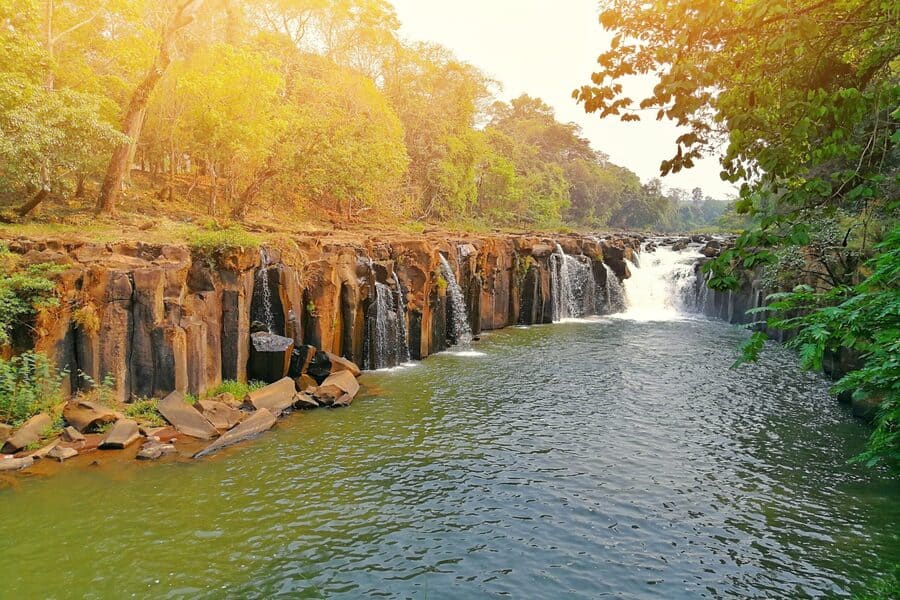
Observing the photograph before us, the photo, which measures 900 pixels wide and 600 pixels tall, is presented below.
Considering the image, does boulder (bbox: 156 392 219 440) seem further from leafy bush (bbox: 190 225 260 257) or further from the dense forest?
the dense forest

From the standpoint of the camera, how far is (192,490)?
10.9m

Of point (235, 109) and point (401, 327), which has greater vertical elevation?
point (235, 109)

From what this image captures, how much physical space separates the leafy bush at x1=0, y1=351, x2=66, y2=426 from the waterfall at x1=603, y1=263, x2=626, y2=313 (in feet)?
97.1

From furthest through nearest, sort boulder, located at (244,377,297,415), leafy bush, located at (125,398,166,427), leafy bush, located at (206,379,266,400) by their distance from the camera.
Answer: leafy bush, located at (206,379,266,400) < boulder, located at (244,377,297,415) < leafy bush, located at (125,398,166,427)

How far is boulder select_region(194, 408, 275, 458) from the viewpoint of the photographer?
12.7 metres

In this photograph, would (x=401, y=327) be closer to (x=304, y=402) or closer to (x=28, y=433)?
(x=304, y=402)

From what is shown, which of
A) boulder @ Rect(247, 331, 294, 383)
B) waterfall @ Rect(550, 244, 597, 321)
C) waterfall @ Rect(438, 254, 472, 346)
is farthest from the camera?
waterfall @ Rect(550, 244, 597, 321)

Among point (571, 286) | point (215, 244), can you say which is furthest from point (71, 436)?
point (571, 286)

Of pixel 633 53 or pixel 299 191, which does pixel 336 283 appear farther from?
pixel 299 191

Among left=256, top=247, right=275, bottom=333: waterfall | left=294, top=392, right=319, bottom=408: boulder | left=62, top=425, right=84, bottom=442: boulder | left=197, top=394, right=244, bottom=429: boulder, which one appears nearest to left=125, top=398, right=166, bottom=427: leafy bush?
left=197, top=394, right=244, bottom=429: boulder

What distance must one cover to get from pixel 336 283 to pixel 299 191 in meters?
16.4

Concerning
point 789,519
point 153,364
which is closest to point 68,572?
point 153,364

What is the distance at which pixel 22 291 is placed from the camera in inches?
514

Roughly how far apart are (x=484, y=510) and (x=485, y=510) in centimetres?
2
